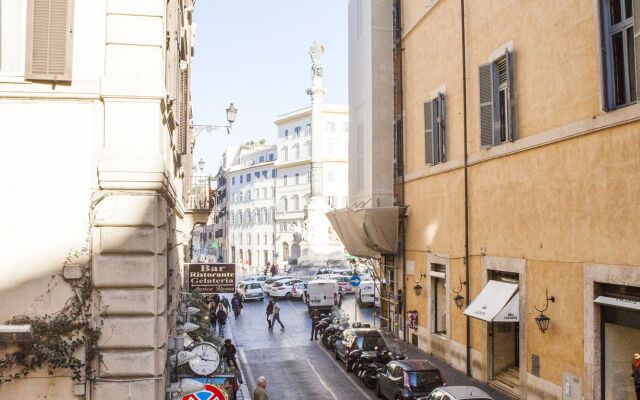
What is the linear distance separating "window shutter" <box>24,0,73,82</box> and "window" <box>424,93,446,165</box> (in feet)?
54.3

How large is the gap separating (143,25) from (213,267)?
636 inches

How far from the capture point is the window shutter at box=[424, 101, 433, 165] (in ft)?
86.1

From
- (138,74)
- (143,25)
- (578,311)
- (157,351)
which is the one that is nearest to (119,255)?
(157,351)

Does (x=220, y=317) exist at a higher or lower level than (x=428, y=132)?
lower

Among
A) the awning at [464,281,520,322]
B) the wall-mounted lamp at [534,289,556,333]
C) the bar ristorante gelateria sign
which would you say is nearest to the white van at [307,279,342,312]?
the bar ristorante gelateria sign

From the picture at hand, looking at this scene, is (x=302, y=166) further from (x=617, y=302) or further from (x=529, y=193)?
(x=617, y=302)

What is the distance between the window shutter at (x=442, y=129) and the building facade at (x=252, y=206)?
2985 inches

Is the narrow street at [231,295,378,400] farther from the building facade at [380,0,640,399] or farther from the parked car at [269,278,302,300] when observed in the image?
the parked car at [269,278,302,300]

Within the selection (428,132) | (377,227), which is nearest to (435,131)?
(428,132)

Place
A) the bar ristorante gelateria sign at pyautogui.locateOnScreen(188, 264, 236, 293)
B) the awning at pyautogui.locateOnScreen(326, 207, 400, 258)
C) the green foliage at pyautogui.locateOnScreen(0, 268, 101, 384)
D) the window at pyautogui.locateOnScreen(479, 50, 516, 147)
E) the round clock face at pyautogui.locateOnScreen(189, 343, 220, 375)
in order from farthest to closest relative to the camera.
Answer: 1. the awning at pyautogui.locateOnScreen(326, 207, 400, 258)
2. the bar ristorante gelateria sign at pyautogui.locateOnScreen(188, 264, 236, 293)
3. the window at pyautogui.locateOnScreen(479, 50, 516, 147)
4. the round clock face at pyautogui.locateOnScreen(189, 343, 220, 375)
5. the green foliage at pyautogui.locateOnScreen(0, 268, 101, 384)

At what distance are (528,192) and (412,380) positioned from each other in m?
5.95

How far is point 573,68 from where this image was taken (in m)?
15.9

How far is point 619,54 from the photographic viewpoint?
47.1ft

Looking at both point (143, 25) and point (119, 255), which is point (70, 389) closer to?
point (119, 255)
